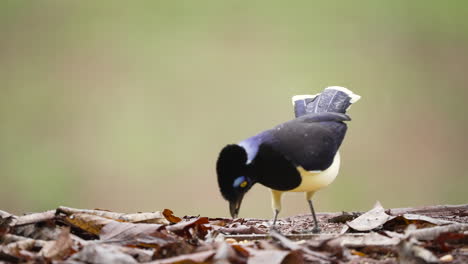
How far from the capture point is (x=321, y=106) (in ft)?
14.4

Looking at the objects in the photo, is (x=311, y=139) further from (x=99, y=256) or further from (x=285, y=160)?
(x=99, y=256)

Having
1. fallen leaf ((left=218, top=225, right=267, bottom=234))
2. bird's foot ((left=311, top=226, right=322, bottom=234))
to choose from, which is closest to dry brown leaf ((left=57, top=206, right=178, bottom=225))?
fallen leaf ((left=218, top=225, right=267, bottom=234))

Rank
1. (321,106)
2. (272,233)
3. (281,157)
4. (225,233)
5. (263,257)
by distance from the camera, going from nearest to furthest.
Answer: (263,257)
(272,233)
(225,233)
(281,157)
(321,106)

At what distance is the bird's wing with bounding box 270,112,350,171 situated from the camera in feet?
11.4

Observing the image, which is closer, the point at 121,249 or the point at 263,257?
the point at 263,257

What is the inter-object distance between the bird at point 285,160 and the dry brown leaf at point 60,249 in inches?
40.2

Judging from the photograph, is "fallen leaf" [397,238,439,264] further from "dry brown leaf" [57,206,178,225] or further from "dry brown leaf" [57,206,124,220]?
"dry brown leaf" [57,206,124,220]

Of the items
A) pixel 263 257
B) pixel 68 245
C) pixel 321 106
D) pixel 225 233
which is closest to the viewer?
pixel 263 257

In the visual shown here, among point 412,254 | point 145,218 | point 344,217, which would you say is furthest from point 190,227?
point 344,217

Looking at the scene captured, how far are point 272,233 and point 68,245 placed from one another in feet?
2.79

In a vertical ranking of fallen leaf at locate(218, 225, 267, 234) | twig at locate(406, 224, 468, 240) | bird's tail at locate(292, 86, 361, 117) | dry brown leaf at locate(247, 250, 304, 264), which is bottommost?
fallen leaf at locate(218, 225, 267, 234)

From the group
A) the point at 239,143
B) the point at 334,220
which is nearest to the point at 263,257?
the point at 239,143

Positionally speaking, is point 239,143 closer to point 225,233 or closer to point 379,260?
point 225,233

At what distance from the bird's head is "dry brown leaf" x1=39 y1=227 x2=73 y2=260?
1.02 meters
